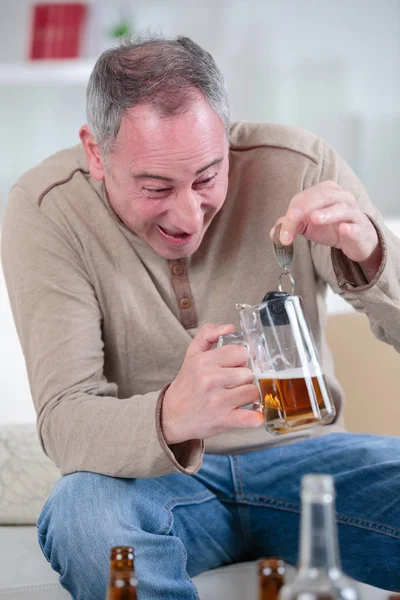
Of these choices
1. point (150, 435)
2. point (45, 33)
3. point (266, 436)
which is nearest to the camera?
point (150, 435)

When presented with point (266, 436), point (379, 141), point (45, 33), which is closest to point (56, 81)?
point (45, 33)

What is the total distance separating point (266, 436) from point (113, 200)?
575 mm

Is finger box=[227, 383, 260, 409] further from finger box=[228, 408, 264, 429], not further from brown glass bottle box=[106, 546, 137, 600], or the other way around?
brown glass bottle box=[106, 546, 137, 600]

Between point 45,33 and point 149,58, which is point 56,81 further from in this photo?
point 149,58

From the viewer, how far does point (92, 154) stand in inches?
66.6

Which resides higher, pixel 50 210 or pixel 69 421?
pixel 50 210

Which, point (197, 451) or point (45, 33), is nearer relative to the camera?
point (197, 451)

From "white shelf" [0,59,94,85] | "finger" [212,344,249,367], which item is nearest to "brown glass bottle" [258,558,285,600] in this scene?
"finger" [212,344,249,367]

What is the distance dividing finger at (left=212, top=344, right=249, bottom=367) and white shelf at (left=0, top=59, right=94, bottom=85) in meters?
2.73

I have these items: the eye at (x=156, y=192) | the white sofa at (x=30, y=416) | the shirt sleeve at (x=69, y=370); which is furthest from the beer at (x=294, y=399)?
the white sofa at (x=30, y=416)

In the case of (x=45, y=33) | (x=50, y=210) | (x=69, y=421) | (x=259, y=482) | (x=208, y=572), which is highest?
(x=45, y=33)

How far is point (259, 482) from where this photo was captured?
166 centimetres

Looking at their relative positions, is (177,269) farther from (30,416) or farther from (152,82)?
(30,416)

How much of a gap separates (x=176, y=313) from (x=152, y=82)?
0.49 metres
